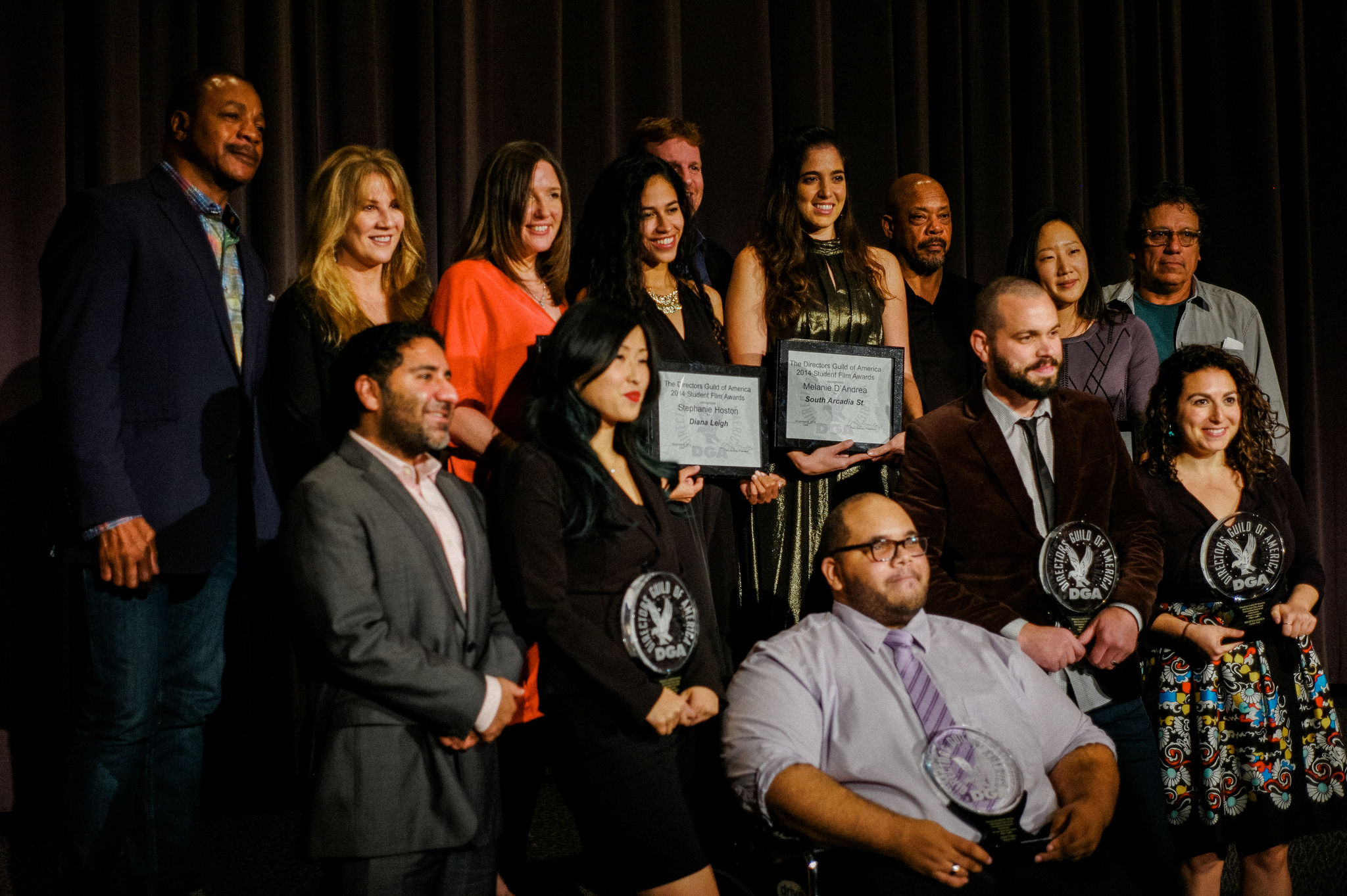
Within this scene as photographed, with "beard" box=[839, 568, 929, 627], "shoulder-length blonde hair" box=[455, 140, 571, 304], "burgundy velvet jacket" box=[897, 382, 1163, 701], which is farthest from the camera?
"shoulder-length blonde hair" box=[455, 140, 571, 304]

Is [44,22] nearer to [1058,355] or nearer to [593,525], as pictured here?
[593,525]

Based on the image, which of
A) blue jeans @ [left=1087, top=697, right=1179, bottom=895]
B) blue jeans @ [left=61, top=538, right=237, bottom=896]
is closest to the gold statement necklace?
blue jeans @ [left=61, top=538, right=237, bottom=896]

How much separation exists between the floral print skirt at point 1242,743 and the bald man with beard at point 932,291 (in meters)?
1.26

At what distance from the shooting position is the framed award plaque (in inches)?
128

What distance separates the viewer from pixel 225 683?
398cm

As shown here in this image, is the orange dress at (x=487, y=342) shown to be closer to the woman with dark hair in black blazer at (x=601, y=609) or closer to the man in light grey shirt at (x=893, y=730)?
the woman with dark hair in black blazer at (x=601, y=609)

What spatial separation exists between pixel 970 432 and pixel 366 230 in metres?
1.59

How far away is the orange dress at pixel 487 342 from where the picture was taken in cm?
297

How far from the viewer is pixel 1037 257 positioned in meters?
3.89

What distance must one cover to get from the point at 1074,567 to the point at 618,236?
1.41 m

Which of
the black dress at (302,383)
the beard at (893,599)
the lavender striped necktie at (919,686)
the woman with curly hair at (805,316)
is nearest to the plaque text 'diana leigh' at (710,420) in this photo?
the woman with curly hair at (805,316)

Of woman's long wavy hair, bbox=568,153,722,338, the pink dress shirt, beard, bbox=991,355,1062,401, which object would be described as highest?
woman's long wavy hair, bbox=568,153,722,338

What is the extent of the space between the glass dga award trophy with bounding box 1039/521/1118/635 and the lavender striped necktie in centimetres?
43

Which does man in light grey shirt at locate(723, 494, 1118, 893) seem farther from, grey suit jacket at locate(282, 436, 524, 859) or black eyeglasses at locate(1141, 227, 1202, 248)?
black eyeglasses at locate(1141, 227, 1202, 248)
